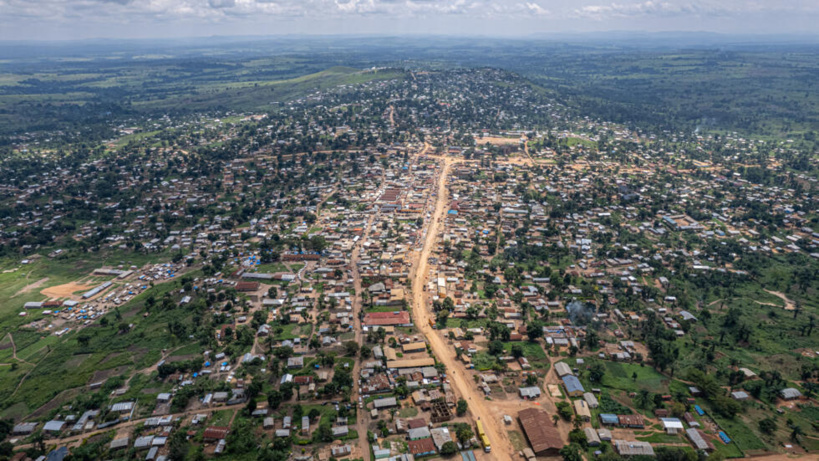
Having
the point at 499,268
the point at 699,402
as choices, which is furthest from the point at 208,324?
the point at 699,402

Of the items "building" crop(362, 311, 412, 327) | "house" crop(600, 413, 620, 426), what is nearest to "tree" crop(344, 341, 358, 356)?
"building" crop(362, 311, 412, 327)

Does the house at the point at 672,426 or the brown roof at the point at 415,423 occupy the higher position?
the brown roof at the point at 415,423

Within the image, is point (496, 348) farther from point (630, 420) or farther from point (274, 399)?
point (274, 399)

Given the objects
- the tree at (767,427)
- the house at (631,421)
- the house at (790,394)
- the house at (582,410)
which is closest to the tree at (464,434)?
the house at (582,410)

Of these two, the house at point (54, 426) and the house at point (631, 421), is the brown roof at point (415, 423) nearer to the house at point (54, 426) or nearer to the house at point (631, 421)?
the house at point (631, 421)

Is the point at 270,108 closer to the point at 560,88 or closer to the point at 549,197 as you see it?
the point at 549,197

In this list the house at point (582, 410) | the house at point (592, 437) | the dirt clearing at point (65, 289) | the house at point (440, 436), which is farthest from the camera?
the dirt clearing at point (65, 289)

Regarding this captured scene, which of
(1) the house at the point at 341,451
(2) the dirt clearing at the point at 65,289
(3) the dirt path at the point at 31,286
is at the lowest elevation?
(1) the house at the point at 341,451
